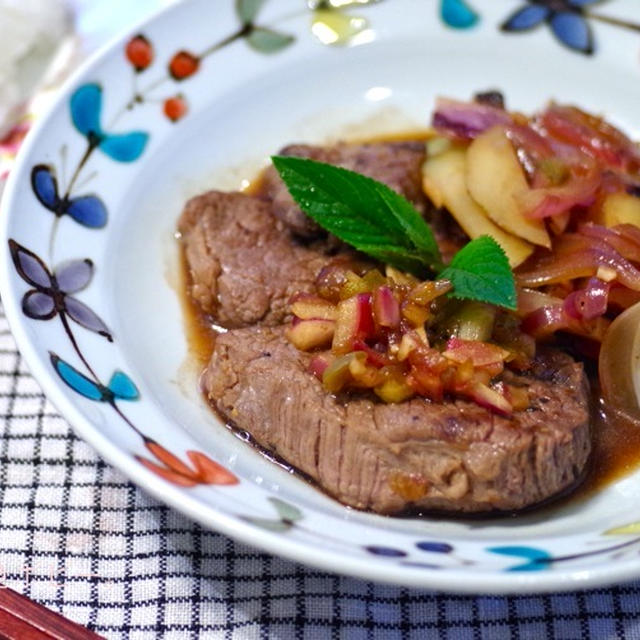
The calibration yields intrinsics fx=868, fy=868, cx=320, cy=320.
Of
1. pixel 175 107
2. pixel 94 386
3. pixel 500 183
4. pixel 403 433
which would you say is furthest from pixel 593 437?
pixel 175 107

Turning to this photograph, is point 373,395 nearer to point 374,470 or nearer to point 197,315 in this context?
point 374,470

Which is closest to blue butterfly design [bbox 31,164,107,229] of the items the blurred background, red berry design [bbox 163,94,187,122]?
red berry design [bbox 163,94,187,122]

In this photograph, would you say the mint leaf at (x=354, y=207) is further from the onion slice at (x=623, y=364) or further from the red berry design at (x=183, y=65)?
the red berry design at (x=183, y=65)

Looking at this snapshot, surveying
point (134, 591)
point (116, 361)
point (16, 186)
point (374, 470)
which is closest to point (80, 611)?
point (134, 591)

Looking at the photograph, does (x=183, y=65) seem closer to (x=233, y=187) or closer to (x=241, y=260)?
(x=233, y=187)

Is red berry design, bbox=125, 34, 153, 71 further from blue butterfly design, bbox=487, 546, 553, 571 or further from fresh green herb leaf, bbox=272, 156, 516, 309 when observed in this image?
blue butterfly design, bbox=487, 546, 553, 571

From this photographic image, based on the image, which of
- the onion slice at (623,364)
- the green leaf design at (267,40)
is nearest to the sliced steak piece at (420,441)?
the onion slice at (623,364)
